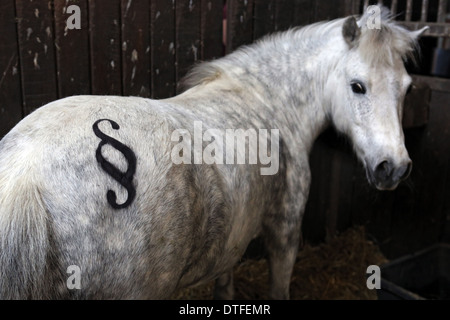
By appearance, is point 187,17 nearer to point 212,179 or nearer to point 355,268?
point 212,179

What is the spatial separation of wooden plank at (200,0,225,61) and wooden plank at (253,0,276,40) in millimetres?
263

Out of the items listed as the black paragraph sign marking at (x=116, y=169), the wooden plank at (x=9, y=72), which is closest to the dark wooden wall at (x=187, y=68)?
the wooden plank at (x=9, y=72)

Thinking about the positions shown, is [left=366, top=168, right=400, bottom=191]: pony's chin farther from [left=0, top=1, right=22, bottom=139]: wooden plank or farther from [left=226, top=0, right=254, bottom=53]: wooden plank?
[left=0, top=1, right=22, bottom=139]: wooden plank

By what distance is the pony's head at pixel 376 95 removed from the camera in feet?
7.72

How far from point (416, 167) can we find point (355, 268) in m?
0.92

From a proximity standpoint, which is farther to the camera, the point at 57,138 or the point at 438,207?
the point at 438,207

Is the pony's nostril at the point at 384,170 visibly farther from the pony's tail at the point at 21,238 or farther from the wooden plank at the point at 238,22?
the pony's tail at the point at 21,238

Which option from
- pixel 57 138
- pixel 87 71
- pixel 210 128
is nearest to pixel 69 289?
pixel 57 138

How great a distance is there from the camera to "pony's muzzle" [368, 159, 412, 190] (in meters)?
2.30

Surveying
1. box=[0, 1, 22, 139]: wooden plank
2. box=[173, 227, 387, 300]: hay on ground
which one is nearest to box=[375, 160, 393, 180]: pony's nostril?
box=[173, 227, 387, 300]: hay on ground

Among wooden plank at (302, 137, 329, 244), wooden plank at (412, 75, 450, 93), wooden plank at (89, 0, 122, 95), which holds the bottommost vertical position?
wooden plank at (302, 137, 329, 244)

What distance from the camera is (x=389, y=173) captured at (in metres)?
2.35

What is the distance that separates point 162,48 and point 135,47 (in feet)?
0.57

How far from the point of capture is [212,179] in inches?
72.7
